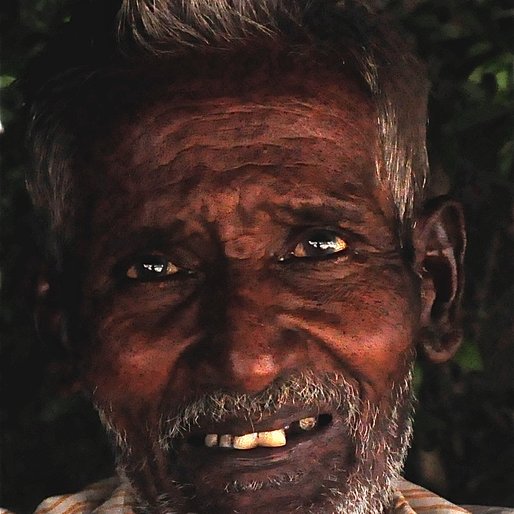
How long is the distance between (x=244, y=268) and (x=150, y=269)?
0.14 metres

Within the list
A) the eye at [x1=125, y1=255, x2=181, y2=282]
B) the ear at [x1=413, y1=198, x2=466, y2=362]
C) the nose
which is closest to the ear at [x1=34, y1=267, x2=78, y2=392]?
the eye at [x1=125, y1=255, x2=181, y2=282]

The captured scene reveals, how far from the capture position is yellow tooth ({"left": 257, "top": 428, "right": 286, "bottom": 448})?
116cm

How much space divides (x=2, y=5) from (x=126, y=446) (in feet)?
2.68

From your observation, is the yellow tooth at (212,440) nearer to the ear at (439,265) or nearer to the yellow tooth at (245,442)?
the yellow tooth at (245,442)

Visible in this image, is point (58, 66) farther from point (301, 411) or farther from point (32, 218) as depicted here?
point (301, 411)

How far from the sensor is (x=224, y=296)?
3.84 feet

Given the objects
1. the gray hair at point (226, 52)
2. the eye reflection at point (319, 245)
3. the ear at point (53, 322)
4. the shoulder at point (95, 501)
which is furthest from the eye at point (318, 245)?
the shoulder at point (95, 501)

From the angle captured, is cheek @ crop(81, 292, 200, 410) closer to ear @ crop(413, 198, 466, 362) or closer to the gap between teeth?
the gap between teeth

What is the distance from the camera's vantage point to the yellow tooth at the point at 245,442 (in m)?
1.17

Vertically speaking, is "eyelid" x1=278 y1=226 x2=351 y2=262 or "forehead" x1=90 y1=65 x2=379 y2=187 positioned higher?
"forehead" x1=90 y1=65 x2=379 y2=187

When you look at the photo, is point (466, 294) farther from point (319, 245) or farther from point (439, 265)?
point (319, 245)

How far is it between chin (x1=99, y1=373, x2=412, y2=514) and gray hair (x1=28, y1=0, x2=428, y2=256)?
28 cm

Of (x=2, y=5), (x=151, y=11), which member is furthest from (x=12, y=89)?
(x=151, y=11)

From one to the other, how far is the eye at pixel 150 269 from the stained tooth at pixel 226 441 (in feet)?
0.77
